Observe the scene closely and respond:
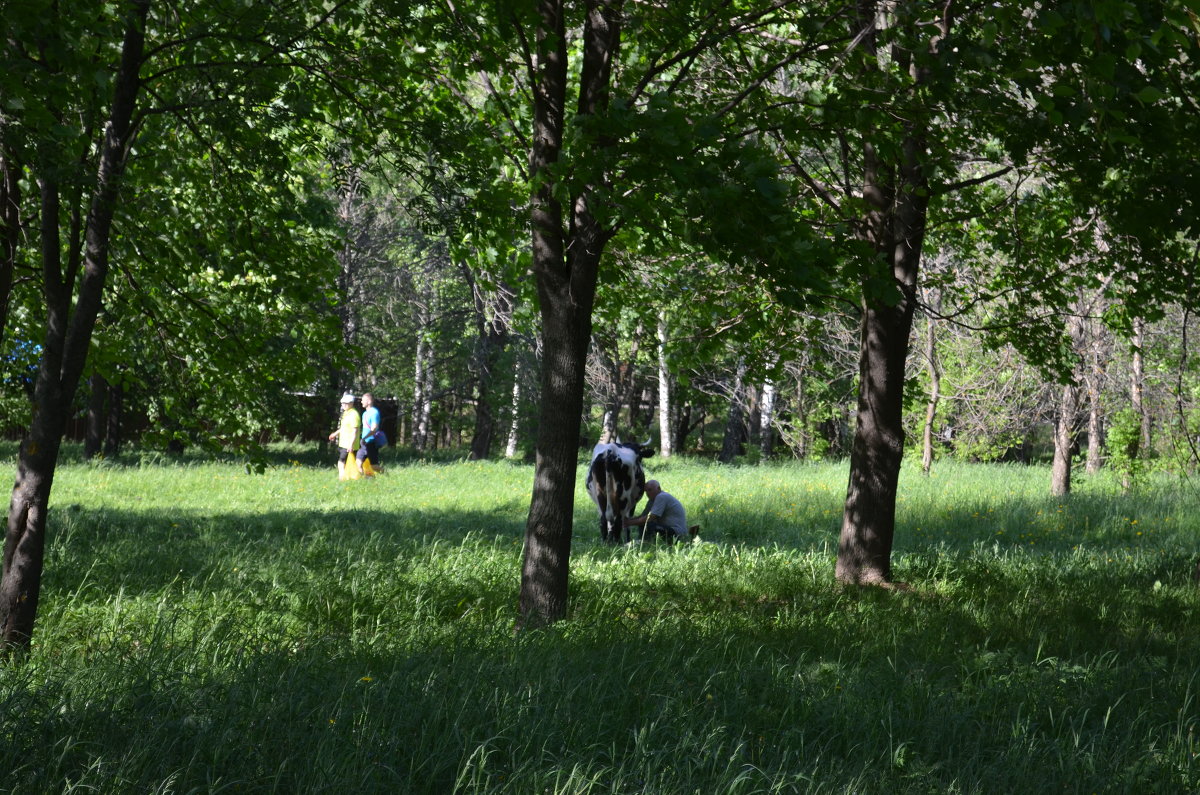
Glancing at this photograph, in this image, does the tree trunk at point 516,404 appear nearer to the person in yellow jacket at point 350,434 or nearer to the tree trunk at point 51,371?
the person in yellow jacket at point 350,434

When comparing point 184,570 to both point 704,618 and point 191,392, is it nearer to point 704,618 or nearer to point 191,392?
point 191,392

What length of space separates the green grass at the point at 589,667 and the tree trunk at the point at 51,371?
0.42m

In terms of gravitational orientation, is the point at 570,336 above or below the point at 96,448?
above

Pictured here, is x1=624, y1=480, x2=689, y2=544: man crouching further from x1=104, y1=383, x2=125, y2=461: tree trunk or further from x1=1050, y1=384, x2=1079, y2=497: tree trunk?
x1=104, y1=383, x2=125, y2=461: tree trunk

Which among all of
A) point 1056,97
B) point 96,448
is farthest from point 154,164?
point 96,448

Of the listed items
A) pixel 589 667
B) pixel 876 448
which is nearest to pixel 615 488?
pixel 876 448

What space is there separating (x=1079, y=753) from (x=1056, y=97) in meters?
3.09

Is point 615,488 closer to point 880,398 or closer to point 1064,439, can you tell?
point 880,398

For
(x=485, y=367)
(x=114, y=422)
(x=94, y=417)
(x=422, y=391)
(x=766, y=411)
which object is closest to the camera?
(x=94, y=417)

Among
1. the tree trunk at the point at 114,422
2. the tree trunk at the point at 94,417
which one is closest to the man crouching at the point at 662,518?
the tree trunk at the point at 94,417

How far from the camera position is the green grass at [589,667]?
3.54 m

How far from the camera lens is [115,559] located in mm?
8562

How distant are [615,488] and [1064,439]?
28.7ft

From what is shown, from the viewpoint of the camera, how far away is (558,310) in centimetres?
662
